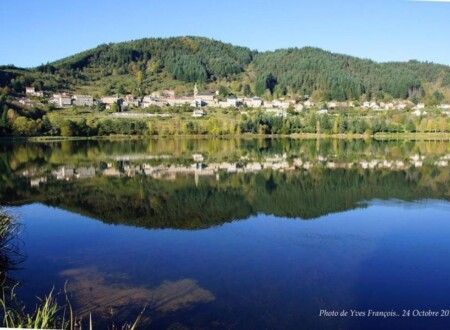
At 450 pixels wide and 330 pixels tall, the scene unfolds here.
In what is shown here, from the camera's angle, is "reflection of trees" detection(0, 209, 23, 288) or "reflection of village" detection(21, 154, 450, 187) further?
"reflection of village" detection(21, 154, 450, 187)

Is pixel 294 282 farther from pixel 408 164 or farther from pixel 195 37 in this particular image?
pixel 195 37

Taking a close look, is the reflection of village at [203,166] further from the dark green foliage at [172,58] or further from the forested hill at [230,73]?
the dark green foliage at [172,58]

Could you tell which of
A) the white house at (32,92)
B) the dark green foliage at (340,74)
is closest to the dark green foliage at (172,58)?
the dark green foliage at (340,74)

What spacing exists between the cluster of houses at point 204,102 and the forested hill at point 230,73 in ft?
10.0

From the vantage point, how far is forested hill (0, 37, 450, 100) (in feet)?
195

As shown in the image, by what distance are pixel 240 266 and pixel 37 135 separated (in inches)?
1088

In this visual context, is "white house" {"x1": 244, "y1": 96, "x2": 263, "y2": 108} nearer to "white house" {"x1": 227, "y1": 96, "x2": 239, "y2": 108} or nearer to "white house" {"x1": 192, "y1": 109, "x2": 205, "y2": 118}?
"white house" {"x1": 227, "y1": 96, "x2": 239, "y2": 108}

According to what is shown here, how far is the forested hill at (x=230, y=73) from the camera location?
5947 cm

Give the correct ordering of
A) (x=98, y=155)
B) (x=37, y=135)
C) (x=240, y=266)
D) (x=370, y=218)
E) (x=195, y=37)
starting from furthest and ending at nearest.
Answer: (x=195, y=37) → (x=37, y=135) → (x=98, y=155) → (x=370, y=218) → (x=240, y=266)

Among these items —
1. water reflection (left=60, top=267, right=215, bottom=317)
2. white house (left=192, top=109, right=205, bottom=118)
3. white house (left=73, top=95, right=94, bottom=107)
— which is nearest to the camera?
water reflection (left=60, top=267, right=215, bottom=317)

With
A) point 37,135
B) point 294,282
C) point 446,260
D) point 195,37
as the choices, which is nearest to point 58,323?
point 294,282

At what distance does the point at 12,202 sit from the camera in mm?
10477

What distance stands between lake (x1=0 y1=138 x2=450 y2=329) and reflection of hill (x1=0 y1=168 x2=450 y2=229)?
39mm

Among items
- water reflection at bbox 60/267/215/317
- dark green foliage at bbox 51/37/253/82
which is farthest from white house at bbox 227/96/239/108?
water reflection at bbox 60/267/215/317
